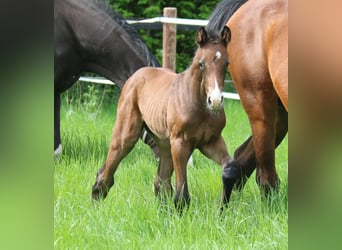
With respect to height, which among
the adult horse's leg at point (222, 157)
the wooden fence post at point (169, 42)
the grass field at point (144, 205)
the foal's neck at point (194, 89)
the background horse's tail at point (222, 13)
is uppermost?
the background horse's tail at point (222, 13)

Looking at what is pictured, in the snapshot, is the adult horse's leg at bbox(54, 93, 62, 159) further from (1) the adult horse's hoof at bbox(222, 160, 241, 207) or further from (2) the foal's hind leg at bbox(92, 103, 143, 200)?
(1) the adult horse's hoof at bbox(222, 160, 241, 207)

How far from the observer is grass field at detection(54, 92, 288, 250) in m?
2.20

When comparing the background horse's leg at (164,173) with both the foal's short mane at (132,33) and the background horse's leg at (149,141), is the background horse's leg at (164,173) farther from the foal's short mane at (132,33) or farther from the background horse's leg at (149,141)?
Result: the foal's short mane at (132,33)

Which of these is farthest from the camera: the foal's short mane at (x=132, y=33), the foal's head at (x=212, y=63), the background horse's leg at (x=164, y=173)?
the foal's short mane at (x=132, y=33)

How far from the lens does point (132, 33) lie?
8.87 feet

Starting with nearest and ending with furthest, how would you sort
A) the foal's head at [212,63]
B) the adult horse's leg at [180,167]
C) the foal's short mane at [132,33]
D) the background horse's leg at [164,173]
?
the foal's head at [212,63]
the adult horse's leg at [180,167]
the background horse's leg at [164,173]
the foal's short mane at [132,33]

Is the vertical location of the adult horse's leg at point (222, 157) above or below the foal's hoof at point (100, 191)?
above

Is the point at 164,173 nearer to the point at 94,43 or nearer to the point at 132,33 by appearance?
the point at 132,33

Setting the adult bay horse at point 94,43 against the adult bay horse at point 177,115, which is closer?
the adult bay horse at point 177,115

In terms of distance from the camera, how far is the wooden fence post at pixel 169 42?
8.18 ft

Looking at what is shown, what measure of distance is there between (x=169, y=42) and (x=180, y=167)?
0.54m

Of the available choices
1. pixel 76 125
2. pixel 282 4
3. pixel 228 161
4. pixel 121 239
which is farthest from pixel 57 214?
pixel 282 4

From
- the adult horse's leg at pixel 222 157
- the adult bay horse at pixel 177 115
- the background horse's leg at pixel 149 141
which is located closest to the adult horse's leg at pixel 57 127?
the adult bay horse at pixel 177 115

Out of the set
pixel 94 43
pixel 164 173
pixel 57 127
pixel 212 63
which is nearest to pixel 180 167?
pixel 164 173
